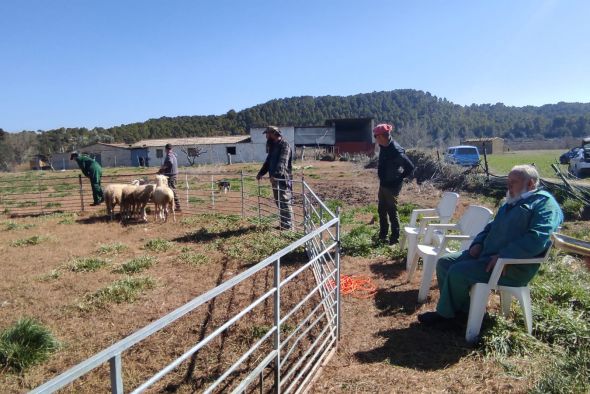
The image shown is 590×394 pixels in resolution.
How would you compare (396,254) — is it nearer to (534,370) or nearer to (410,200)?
(534,370)

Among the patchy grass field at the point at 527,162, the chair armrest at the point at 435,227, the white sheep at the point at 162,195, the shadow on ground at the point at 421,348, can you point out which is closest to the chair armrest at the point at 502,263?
the shadow on ground at the point at 421,348

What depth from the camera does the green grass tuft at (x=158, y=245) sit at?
816cm

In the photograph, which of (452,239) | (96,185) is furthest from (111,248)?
(96,185)

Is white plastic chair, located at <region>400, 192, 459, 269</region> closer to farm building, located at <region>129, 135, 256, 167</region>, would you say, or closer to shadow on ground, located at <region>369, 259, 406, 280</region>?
shadow on ground, located at <region>369, 259, 406, 280</region>

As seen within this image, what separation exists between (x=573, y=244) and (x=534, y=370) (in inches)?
38.6

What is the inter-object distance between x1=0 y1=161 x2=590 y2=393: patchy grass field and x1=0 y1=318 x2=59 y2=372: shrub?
0.05 metres

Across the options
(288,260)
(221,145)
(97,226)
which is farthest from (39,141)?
(288,260)

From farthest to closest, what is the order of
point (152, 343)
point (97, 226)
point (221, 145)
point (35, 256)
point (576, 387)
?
point (221, 145) < point (97, 226) < point (35, 256) < point (152, 343) < point (576, 387)

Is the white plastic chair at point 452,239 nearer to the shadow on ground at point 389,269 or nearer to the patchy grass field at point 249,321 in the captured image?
the patchy grass field at point 249,321

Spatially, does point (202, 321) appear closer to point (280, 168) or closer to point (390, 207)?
point (390, 207)

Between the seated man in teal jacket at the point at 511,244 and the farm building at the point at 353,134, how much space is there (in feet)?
157

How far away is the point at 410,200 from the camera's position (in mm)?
14016

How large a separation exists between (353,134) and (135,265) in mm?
53655

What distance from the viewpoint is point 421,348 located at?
385cm
